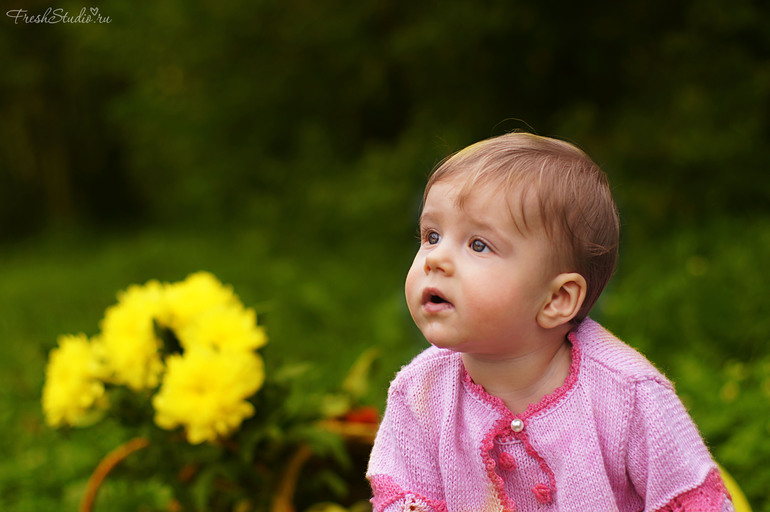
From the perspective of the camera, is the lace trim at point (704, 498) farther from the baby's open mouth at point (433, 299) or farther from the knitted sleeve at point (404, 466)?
the baby's open mouth at point (433, 299)

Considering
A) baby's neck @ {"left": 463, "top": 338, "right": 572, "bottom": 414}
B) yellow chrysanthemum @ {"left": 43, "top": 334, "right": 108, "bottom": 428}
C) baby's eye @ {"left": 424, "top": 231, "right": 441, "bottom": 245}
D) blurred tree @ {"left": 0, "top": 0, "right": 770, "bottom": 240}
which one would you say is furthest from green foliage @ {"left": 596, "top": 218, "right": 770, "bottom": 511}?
yellow chrysanthemum @ {"left": 43, "top": 334, "right": 108, "bottom": 428}

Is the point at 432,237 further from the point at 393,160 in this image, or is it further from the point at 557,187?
the point at 393,160

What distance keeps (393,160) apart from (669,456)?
431cm

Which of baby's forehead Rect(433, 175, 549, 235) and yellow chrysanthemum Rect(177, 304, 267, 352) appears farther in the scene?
yellow chrysanthemum Rect(177, 304, 267, 352)

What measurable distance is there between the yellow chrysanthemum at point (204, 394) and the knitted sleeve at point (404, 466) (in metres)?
0.61

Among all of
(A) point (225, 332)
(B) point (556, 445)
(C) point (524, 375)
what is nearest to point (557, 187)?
(C) point (524, 375)

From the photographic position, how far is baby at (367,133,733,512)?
128 cm

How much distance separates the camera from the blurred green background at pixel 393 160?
341 centimetres

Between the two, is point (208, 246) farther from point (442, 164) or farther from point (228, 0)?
point (442, 164)

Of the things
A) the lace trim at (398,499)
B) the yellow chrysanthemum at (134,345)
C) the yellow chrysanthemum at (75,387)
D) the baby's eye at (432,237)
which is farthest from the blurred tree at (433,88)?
the lace trim at (398,499)

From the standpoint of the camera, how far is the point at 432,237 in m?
1.37

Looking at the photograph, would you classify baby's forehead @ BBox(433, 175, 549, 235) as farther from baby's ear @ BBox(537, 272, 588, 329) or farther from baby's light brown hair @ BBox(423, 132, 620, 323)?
baby's ear @ BBox(537, 272, 588, 329)

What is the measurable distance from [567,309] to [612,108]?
154 inches

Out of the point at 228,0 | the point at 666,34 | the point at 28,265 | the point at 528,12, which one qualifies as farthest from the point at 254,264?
the point at 28,265
